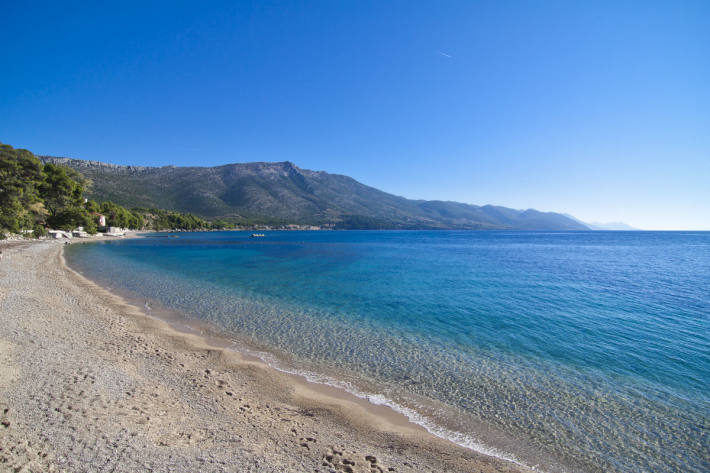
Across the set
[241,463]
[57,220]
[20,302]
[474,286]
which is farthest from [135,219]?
[241,463]

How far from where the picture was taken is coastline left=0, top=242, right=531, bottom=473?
516 cm

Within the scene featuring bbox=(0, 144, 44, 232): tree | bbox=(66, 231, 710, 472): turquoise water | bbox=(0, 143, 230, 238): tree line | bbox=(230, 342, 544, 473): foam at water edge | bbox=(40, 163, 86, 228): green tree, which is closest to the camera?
bbox=(230, 342, 544, 473): foam at water edge

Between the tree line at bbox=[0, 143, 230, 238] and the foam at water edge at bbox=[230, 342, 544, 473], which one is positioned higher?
the tree line at bbox=[0, 143, 230, 238]

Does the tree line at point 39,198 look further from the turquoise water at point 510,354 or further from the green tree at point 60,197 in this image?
the turquoise water at point 510,354

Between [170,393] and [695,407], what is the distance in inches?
Result: 567

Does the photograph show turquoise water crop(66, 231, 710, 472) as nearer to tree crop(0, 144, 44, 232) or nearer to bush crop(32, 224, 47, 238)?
tree crop(0, 144, 44, 232)

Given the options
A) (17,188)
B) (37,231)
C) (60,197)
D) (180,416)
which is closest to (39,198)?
(60,197)

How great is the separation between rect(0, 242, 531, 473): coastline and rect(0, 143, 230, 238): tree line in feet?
172

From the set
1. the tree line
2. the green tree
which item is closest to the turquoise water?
the tree line

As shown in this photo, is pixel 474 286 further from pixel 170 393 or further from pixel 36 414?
pixel 36 414

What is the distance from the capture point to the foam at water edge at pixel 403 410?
6.52 metres

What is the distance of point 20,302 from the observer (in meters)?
15.1

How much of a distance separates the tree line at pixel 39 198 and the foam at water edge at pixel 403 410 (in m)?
58.4

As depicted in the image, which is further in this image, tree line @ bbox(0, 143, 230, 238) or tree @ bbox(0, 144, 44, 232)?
tree line @ bbox(0, 143, 230, 238)
